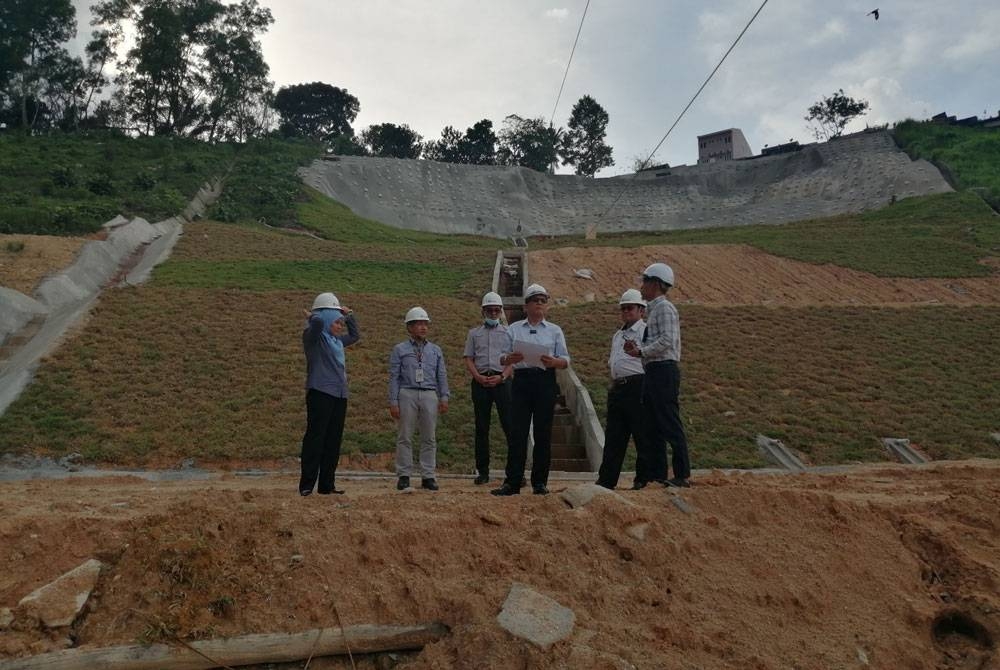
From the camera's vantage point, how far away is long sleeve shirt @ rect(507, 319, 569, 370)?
19.2 feet

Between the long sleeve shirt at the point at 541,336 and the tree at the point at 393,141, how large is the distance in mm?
60486

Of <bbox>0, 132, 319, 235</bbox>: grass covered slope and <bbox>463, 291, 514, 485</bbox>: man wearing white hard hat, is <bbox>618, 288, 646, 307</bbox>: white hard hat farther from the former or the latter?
<bbox>0, 132, 319, 235</bbox>: grass covered slope

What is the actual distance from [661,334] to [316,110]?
6909 centimetres

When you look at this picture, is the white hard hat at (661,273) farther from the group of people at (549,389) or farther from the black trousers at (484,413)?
the black trousers at (484,413)

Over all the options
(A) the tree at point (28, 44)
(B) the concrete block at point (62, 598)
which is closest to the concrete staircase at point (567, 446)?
(B) the concrete block at point (62, 598)

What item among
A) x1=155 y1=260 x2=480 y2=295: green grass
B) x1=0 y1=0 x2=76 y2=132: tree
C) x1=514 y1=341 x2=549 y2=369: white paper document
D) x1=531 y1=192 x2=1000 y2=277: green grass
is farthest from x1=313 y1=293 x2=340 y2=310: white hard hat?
x1=0 y1=0 x2=76 y2=132: tree

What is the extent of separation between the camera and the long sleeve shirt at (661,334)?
538 centimetres

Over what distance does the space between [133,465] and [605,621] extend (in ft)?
23.8

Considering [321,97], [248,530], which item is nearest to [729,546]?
[248,530]

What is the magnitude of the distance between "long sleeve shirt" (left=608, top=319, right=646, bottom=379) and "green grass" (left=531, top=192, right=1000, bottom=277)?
17371mm

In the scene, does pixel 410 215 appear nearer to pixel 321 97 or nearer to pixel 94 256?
pixel 94 256

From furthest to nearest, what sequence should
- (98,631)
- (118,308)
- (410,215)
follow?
1. (410,215)
2. (118,308)
3. (98,631)

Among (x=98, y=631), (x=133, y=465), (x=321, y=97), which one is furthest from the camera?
(x=321, y=97)

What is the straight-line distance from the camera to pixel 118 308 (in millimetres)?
13648
